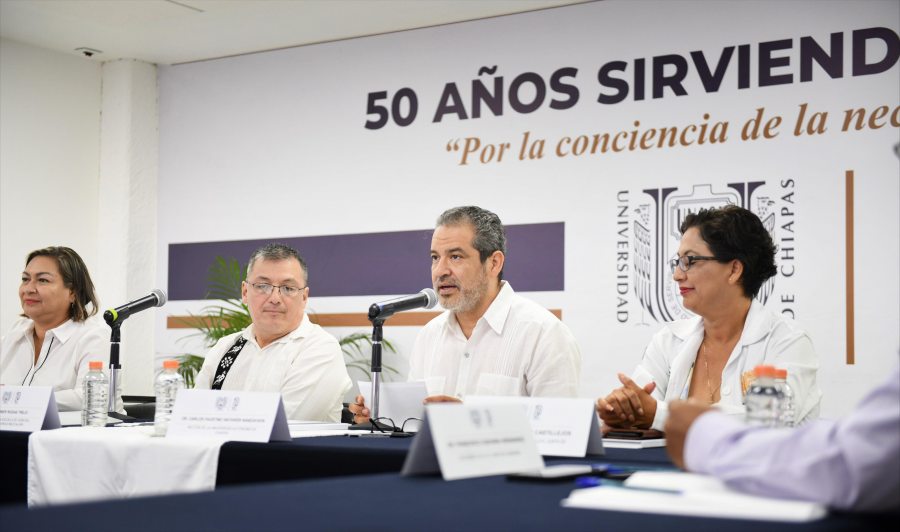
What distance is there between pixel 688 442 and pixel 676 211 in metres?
3.62

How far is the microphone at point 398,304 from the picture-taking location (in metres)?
3.07

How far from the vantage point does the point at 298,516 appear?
3.96 feet

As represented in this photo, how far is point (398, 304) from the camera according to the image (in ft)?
10.3

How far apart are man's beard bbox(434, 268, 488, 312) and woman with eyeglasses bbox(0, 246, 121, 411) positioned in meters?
1.62

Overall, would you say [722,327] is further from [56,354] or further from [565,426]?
[56,354]

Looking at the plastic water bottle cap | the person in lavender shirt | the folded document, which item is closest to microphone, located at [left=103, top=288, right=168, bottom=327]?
the plastic water bottle cap

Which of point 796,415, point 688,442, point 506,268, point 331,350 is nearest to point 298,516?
point 688,442

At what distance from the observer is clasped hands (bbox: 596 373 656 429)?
271cm

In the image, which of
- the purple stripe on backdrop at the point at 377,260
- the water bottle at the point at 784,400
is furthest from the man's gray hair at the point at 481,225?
the purple stripe on backdrop at the point at 377,260

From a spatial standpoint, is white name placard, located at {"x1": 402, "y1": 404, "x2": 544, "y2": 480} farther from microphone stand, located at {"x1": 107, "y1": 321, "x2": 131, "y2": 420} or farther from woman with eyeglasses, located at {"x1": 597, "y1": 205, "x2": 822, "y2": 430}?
microphone stand, located at {"x1": 107, "y1": 321, "x2": 131, "y2": 420}

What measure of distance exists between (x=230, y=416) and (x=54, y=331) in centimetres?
216

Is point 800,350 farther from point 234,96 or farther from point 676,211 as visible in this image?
point 234,96

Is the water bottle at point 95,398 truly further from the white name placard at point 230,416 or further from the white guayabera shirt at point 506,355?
the white guayabera shirt at point 506,355

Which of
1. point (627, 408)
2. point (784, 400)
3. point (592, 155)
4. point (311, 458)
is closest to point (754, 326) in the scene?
point (627, 408)
